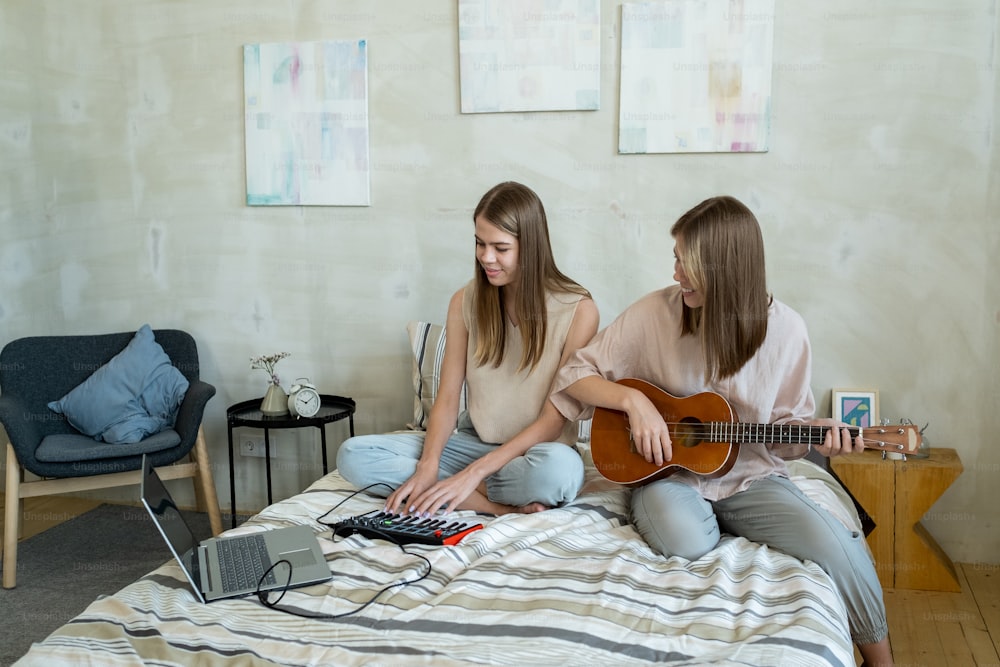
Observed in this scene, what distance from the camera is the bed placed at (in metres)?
1.33

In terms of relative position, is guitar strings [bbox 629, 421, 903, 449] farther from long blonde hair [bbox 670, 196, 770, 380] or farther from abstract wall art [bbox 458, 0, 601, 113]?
abstract wall art [bbox 458, 0, 601, 113]

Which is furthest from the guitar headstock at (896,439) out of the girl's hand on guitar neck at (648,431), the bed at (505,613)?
the girl's hand on guitar neck at (648,431)

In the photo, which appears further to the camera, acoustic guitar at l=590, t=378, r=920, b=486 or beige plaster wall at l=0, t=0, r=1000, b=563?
beige plaster wall at l=0, t=0, r=1000, b=563

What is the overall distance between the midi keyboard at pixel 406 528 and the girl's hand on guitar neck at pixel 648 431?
40 centimetres

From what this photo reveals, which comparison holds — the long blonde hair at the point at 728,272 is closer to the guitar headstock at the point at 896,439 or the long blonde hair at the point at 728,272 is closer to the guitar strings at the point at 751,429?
the guitar strings at the point at 751,429

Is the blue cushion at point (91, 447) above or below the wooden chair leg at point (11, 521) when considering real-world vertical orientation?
above

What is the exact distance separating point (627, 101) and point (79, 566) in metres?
2.22

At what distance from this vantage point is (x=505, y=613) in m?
1.47

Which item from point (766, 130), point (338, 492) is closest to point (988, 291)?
point (766, 130)

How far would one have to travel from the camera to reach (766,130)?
8.41ft

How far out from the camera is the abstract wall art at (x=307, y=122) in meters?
2.89

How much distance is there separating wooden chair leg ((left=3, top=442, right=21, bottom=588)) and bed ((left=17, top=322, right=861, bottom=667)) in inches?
45.1

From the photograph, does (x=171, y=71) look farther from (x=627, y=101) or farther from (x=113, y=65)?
(x=627, y=101)

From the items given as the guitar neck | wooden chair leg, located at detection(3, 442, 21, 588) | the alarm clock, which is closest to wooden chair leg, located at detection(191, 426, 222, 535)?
the alarm clock
